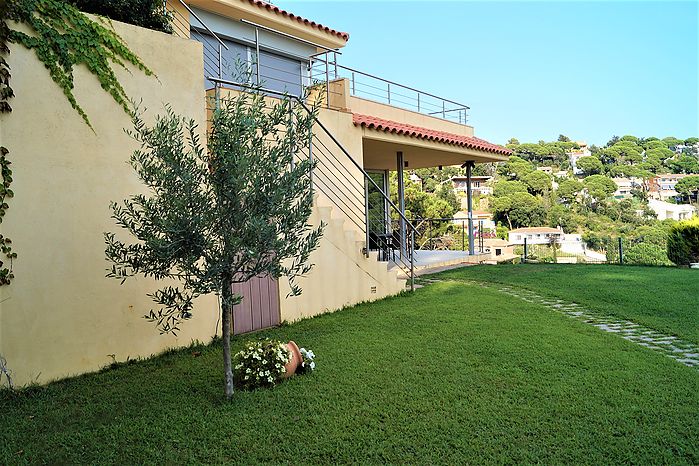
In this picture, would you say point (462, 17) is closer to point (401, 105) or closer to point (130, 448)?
point (401, 105)

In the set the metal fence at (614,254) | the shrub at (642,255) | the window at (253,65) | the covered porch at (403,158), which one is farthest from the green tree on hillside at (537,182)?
the window at (253,65)

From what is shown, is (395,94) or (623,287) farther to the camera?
(395,94)

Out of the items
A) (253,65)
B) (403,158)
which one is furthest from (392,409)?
(403,158)

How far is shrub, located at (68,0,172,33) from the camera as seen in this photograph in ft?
22.4

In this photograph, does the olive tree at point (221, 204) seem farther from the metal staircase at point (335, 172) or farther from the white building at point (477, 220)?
the white building at point (477, 220)

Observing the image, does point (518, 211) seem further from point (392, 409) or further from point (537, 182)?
point (392, 409)

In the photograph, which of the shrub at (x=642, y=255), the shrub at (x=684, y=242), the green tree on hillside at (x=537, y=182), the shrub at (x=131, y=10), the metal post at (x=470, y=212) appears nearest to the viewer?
the shrub at (x=131, y=10)

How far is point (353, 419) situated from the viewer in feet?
13.9

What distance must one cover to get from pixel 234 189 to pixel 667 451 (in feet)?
12.6

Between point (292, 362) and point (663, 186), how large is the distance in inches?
2493

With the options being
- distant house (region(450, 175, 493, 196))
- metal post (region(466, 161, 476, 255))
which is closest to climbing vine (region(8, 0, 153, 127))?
metal post (region(466, 161, 476, 255))

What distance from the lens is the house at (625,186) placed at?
53406 mm

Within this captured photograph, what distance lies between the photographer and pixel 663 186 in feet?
186

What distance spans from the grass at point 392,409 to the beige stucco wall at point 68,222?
1.26ft
